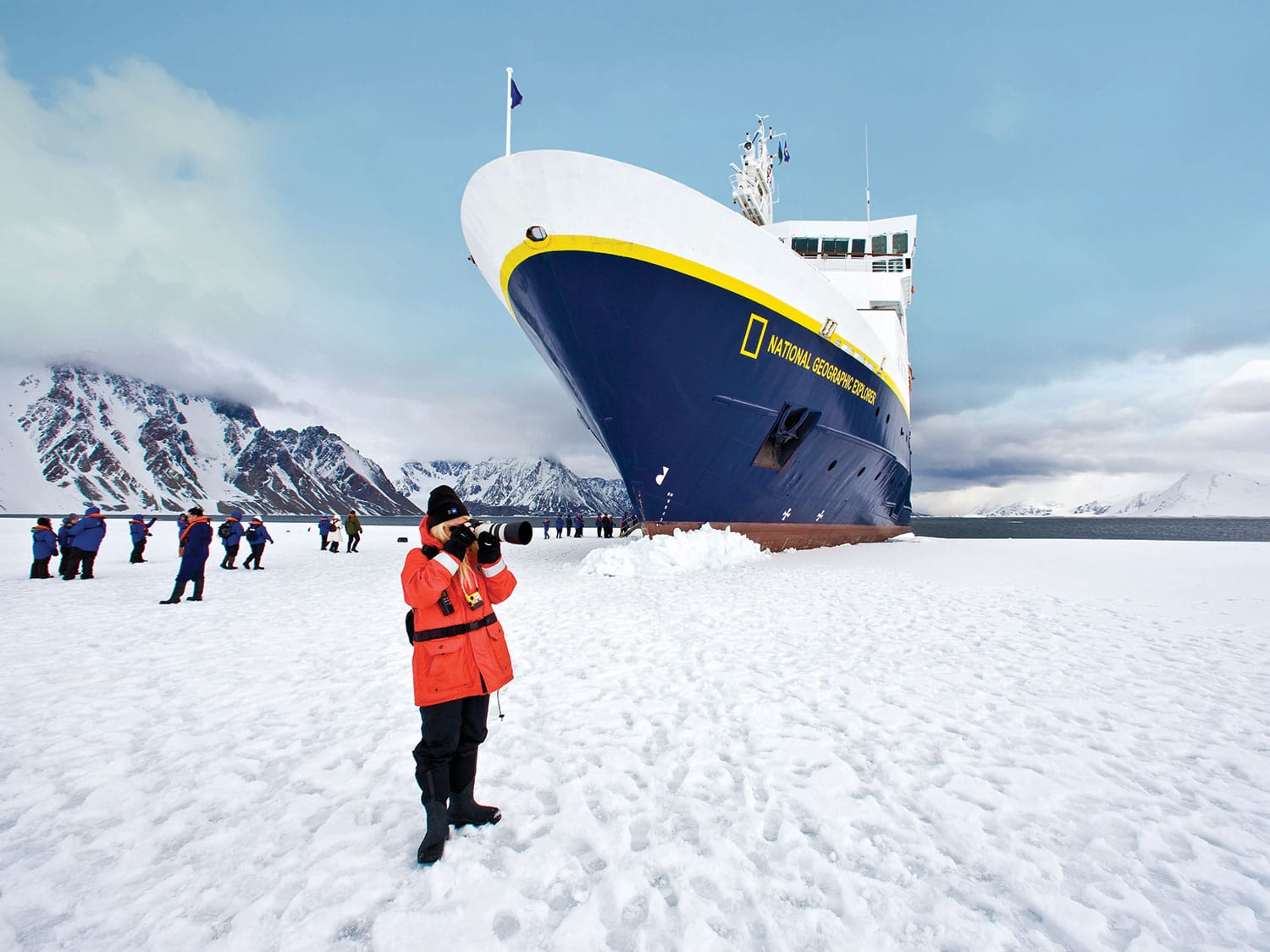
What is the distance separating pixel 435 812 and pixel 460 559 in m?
1.06

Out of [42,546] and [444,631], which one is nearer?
[444,631]

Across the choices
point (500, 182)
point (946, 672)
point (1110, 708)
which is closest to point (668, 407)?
point (500, 182)

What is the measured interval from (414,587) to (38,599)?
34.5ft

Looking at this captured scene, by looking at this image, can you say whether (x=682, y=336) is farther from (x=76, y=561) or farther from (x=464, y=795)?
(x=76, y=561)

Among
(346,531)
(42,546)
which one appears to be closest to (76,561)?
(42,546)

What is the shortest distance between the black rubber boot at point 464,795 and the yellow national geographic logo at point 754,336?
898 cm

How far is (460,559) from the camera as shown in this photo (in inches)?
90.8

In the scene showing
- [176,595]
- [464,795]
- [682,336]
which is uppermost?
[682,336]

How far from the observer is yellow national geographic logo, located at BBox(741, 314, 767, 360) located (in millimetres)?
10000

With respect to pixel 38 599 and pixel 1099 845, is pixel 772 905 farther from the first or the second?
pixel 38 599

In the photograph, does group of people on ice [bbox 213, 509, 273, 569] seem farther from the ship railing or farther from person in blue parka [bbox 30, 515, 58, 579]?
the ship railing

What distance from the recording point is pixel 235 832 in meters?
2.39

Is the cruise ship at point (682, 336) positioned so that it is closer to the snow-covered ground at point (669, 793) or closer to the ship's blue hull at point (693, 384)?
the ship's blue hull at point (693, 384)

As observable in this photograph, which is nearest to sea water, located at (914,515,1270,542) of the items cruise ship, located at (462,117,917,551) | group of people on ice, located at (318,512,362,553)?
cruise ship, located at (462,117,917,551)
